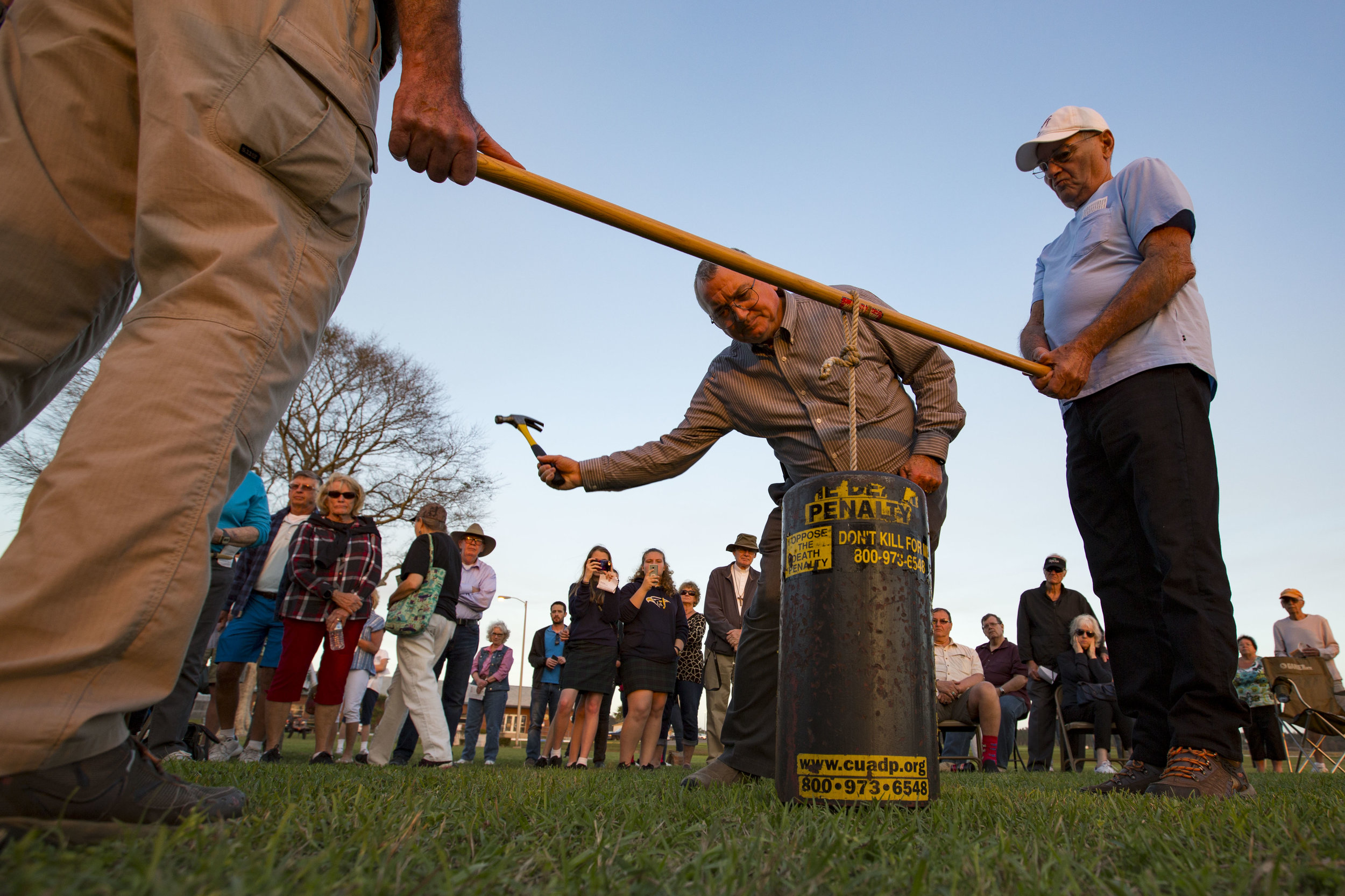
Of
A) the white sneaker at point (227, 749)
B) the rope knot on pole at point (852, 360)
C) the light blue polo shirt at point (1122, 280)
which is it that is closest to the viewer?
the rope knot on pole at point (852, 360)

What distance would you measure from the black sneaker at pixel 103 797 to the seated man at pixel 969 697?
8.83 m

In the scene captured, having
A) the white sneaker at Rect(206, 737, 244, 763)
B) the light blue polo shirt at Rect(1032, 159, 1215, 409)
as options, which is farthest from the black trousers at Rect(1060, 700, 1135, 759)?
the white sneaker at Rect(206, 737, 244, 763)

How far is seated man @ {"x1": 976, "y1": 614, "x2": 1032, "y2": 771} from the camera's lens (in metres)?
11.8

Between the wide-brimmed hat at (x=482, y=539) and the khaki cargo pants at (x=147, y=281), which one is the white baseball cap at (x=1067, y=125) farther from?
the wide-brimmed hat at (x=482, y=539)

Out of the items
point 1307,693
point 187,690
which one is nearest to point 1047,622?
point 1307,693

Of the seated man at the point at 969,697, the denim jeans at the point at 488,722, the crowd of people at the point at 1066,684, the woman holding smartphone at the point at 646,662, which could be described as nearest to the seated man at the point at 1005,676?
the crowd of people at the point at 1066,684

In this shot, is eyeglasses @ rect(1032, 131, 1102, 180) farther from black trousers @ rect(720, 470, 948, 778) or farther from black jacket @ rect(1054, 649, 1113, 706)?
black jacket @ rect(1054, 649, 1113, 706)

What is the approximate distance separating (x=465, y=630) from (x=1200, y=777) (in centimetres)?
738

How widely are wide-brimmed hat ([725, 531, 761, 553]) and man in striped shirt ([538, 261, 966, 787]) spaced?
671 centimetres

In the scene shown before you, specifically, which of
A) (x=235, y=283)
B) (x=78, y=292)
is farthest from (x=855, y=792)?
(x=78, y=292)

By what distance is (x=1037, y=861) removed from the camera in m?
1.50

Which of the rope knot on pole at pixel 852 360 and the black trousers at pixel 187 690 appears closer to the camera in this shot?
the rope knot on pole at pixel 852 360

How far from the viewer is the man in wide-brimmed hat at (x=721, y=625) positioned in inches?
392

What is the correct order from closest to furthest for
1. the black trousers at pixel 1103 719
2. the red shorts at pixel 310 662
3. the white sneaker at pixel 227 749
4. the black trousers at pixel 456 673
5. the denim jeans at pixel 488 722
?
the red shorts at pixel 310 662
the white sneaker at pixel 227 749
the black trousers at pixel 456 673
the black trousers at pixel 1103 719
the denim jeans at pixel 488 722
